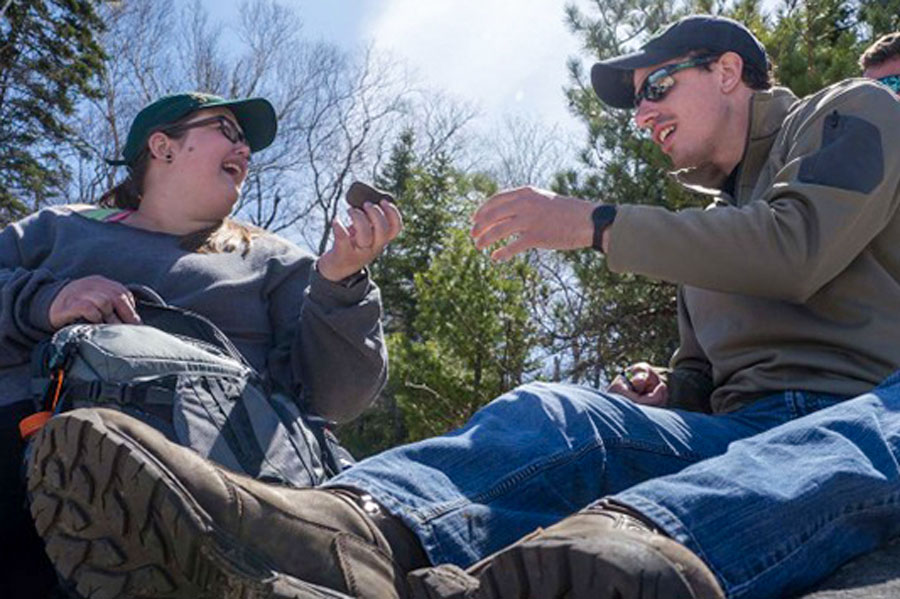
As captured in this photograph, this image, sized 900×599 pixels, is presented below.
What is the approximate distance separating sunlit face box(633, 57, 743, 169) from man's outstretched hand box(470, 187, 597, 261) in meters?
0.78

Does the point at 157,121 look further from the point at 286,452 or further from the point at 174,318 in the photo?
the point at 286,452

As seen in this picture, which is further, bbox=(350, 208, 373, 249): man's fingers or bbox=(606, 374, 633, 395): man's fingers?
bbox=(606, 374, 633, 395): man's fingers

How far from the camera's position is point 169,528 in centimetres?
132

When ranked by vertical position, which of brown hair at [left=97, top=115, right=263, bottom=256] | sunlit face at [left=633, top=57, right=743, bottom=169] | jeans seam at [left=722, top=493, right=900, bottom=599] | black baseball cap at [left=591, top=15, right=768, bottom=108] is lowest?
jeans seam at [left=722, top=493, right=900, bottom=599]

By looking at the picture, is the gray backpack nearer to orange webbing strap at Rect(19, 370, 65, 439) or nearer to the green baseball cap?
orange webbing strap at Rect(19, 370, 65, 439)

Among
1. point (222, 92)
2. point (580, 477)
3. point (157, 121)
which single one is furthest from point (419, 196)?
point (580, 477)

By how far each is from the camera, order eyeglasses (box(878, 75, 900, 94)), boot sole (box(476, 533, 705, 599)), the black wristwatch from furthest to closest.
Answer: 1. eyeglasses (box(878, 75, 900, 94))
2. the black wristwatch
3. boot sole (box(476, 533, 705, 599))

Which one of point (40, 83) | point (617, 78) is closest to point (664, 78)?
point (617, 78)

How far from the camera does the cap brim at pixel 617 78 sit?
274 cm

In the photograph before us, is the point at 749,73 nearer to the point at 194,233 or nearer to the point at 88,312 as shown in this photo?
the point at 194,233

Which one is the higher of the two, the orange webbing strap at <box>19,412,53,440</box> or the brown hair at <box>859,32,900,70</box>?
the brown hair at <box>859,32,900,70</box>

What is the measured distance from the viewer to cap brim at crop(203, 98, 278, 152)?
3010 millimetres

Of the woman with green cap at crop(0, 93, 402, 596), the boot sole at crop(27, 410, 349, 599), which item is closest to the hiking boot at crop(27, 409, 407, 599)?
the boot sole at crop(27, 410, 349, 599)

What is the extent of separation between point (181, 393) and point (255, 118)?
1.27 metres
